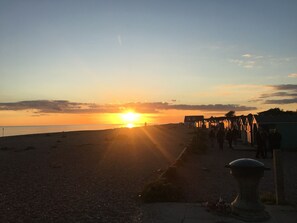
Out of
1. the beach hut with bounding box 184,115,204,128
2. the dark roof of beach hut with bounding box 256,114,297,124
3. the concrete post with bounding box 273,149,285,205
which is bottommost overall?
the beach hut with bounding box 184,115,204,128

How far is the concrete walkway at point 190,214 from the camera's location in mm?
7969

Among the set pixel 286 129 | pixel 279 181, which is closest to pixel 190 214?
pixel 279 181

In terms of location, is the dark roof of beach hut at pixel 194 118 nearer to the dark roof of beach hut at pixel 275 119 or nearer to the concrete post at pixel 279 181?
the dark roof of beach hut at pixel 275 119

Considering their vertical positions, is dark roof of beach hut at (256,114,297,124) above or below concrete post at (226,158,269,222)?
above

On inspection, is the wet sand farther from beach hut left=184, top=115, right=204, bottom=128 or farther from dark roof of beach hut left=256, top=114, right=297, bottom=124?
beach hut left=184, top=115, right=204, bottom=128

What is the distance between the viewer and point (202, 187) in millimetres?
12586

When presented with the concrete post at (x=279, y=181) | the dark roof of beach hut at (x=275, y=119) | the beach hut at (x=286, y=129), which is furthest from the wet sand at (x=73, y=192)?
the dark roof of beach hut at (x=275, y=119)

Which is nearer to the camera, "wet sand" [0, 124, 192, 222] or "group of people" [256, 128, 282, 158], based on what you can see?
"wet sand" [0, 124, 192, 222]

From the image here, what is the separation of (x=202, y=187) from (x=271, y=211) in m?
4.00

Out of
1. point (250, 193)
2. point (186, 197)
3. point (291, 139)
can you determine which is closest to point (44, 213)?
point (186, 197)

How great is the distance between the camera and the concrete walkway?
7.97m

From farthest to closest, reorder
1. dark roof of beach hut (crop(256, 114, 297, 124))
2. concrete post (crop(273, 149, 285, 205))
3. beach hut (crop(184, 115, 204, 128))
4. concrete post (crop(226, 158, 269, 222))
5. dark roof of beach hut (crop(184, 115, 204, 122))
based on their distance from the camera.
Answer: dark roof of beach hut (crop(184, 115, 204, 122)) → beach hut (crop(184, 115, 204, 128)) → dark roof of beach hut (crop(256, 114, 297, 124)) → concrete post (crop(273, 149, 285, 205)) → concrete post (crop(226, 158, 269, 222))

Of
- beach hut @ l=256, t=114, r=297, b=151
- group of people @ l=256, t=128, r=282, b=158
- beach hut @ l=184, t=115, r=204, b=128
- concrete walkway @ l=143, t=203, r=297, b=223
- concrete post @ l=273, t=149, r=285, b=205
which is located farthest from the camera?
beach hut @ l=184, t=115, r=204, b=128

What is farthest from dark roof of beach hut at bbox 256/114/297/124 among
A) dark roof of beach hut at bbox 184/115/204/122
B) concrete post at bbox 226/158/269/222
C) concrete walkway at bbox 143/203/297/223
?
dark roof of beach hut at bbox 184/115/204/122
